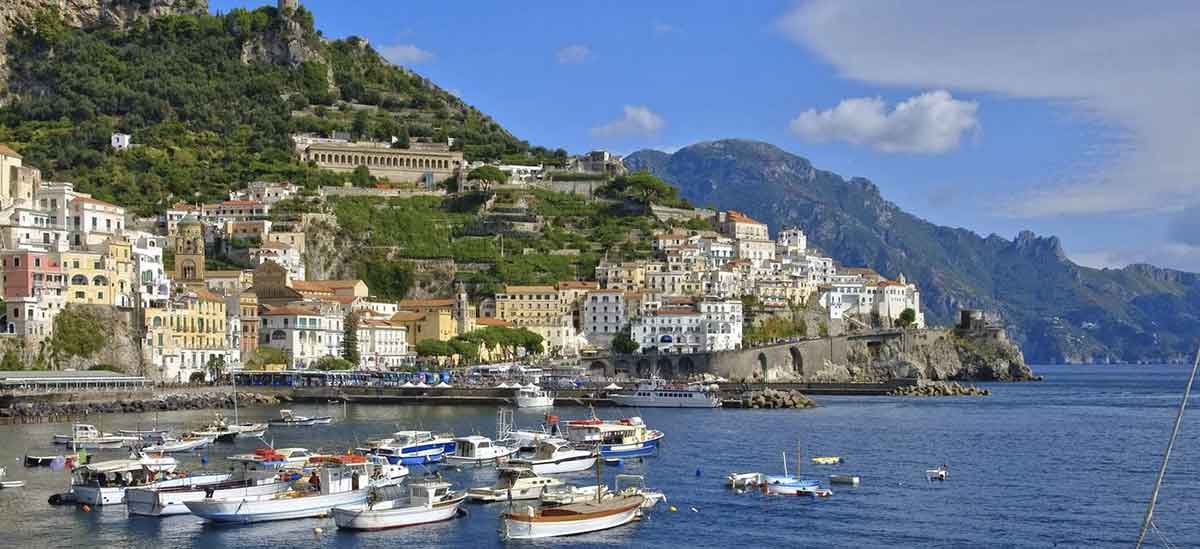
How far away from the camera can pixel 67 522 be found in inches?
1551

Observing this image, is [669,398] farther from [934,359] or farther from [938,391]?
[934,359]

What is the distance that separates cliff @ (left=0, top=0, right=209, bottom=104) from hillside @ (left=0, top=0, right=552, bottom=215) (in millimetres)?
193

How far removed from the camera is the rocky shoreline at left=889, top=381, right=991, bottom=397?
351 feet

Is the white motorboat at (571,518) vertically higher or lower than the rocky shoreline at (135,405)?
lower

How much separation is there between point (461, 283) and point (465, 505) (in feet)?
243

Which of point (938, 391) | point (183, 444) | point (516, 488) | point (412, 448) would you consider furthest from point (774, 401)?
point (516, 488)

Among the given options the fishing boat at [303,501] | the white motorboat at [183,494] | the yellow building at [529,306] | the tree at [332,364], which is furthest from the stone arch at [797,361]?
the white motorboat at [183,494]

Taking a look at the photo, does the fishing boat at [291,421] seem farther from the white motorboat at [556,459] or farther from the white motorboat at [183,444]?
the white motorboat at [556,459]

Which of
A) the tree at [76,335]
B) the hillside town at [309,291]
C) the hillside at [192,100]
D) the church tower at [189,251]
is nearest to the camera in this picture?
the tree at [76,335]

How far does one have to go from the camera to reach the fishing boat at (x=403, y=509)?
A: 127 ft

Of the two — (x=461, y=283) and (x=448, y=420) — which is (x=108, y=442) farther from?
(x=461, y=283)

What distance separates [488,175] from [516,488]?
9078 cm

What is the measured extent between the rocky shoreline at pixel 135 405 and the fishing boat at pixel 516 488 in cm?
3703

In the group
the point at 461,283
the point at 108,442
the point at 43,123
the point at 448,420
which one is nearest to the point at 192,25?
the point at 43,123
